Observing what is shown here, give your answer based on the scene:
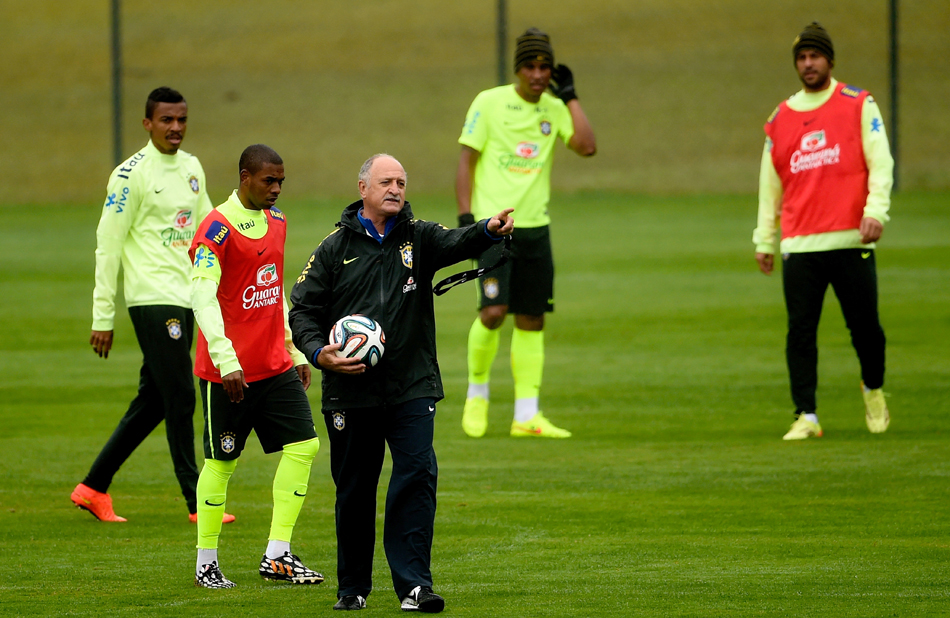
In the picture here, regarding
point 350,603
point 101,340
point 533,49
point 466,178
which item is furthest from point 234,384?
point 533,49

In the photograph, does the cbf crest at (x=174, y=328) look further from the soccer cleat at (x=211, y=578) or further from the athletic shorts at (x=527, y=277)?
the athletic shorts at (x=527, y=277)

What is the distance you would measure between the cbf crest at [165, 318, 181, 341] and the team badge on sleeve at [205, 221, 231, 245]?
1.49m

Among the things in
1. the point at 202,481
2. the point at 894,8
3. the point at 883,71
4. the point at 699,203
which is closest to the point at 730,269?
the point at 699,203

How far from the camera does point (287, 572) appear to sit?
623 centimetres

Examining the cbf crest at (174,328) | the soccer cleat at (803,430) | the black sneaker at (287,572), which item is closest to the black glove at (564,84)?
the soccer cleat at (803,430)

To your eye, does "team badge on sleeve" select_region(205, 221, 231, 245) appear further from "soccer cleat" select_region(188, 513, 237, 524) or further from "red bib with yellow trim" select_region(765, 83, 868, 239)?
"red bib with yellow trim" select_region(765, 83, 868, 239)

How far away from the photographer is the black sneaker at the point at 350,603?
572 centimetres

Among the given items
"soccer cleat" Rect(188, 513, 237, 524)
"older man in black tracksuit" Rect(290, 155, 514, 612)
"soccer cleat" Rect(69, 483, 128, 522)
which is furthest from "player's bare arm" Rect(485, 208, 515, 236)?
"soccer cleat" Rect(69, 483, 128, 522)

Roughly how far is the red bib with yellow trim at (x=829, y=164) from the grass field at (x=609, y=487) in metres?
1.51

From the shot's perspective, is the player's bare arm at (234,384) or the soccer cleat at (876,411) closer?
the player's bare arm at (234,384)

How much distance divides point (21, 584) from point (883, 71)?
30.7 metres

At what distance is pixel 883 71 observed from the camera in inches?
1325

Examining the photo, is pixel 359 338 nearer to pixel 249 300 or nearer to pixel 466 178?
pixel 249 300

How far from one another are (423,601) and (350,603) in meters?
0.35
